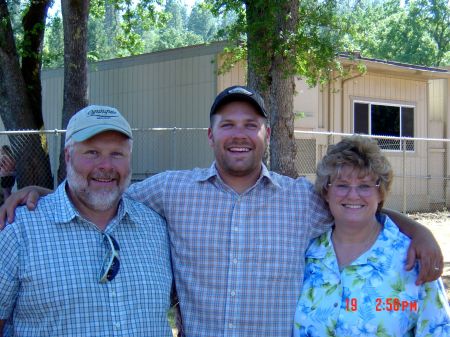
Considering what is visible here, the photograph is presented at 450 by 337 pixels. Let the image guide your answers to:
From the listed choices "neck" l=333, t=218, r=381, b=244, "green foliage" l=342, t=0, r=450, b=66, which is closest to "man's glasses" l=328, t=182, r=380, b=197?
"neck" l=333, t=218, r=381, b=244

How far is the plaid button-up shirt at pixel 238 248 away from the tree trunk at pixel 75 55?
27.4ft

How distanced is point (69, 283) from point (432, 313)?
1660mm

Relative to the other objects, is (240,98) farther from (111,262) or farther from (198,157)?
(198,157)

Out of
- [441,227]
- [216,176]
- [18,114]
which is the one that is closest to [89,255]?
[216,176]

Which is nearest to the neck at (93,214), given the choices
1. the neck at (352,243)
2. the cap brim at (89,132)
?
the cap brim at (89,132)

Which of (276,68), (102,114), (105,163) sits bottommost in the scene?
(105,163)

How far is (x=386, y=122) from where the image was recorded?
18172 mm

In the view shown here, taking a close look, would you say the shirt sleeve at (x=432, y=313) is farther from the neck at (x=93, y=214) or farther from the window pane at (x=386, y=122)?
the window pane at (x=386, y=122)

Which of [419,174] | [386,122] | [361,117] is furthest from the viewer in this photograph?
[419,174]

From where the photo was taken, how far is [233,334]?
10.5 feet

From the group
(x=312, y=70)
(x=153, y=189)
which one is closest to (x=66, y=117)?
(x=312, y=70)

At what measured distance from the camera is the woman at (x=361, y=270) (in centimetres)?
306

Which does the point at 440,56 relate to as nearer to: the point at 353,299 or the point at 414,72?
the point at 414,72

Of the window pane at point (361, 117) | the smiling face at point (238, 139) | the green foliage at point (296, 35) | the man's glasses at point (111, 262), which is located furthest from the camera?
the window pane at point (361, 117)
